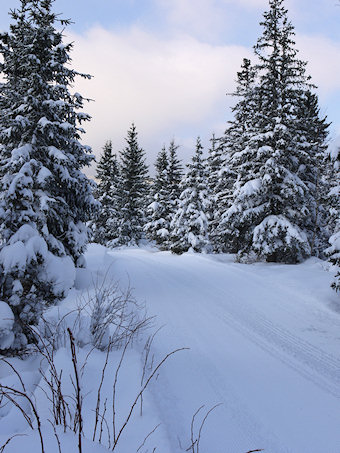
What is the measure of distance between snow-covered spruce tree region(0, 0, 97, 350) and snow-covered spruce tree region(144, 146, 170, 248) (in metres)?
20.1

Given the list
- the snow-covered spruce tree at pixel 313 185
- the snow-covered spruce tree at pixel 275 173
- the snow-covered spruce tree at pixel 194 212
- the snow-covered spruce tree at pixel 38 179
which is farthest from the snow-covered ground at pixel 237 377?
the snow-covered spruce tree at pixel 194 212

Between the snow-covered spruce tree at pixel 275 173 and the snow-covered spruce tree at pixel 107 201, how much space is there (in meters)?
19.3

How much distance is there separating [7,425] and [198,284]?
7.24m

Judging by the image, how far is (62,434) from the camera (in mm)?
1545

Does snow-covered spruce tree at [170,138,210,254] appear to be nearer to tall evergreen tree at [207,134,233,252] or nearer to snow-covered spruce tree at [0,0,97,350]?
tall evergreen tree at [207,134,233,252]

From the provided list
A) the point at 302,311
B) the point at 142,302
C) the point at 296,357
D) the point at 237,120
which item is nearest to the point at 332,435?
the point at 296,357

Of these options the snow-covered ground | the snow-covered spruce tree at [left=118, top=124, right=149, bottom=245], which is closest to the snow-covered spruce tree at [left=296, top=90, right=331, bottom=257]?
the snow-covered ground

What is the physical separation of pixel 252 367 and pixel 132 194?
30233mm

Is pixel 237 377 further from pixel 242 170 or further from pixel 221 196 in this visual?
pixel 221 196

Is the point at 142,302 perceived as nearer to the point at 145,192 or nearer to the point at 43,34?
the point at 43,34

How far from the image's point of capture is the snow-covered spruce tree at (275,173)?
43.9 feet

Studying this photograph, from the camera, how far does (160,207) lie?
99.6 ft

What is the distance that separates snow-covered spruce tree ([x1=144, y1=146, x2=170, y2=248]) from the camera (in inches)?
1174

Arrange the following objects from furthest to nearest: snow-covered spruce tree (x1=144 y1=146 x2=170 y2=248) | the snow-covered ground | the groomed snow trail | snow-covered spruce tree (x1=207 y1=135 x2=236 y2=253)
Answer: snow-covered spruce tree (x1=144 y1=146 x2=170 y2=248) → snow-covered spruce tree (x1=207 y1=135 x2=236 y2=253) → the groomed snow trail → the snow-covered ground
